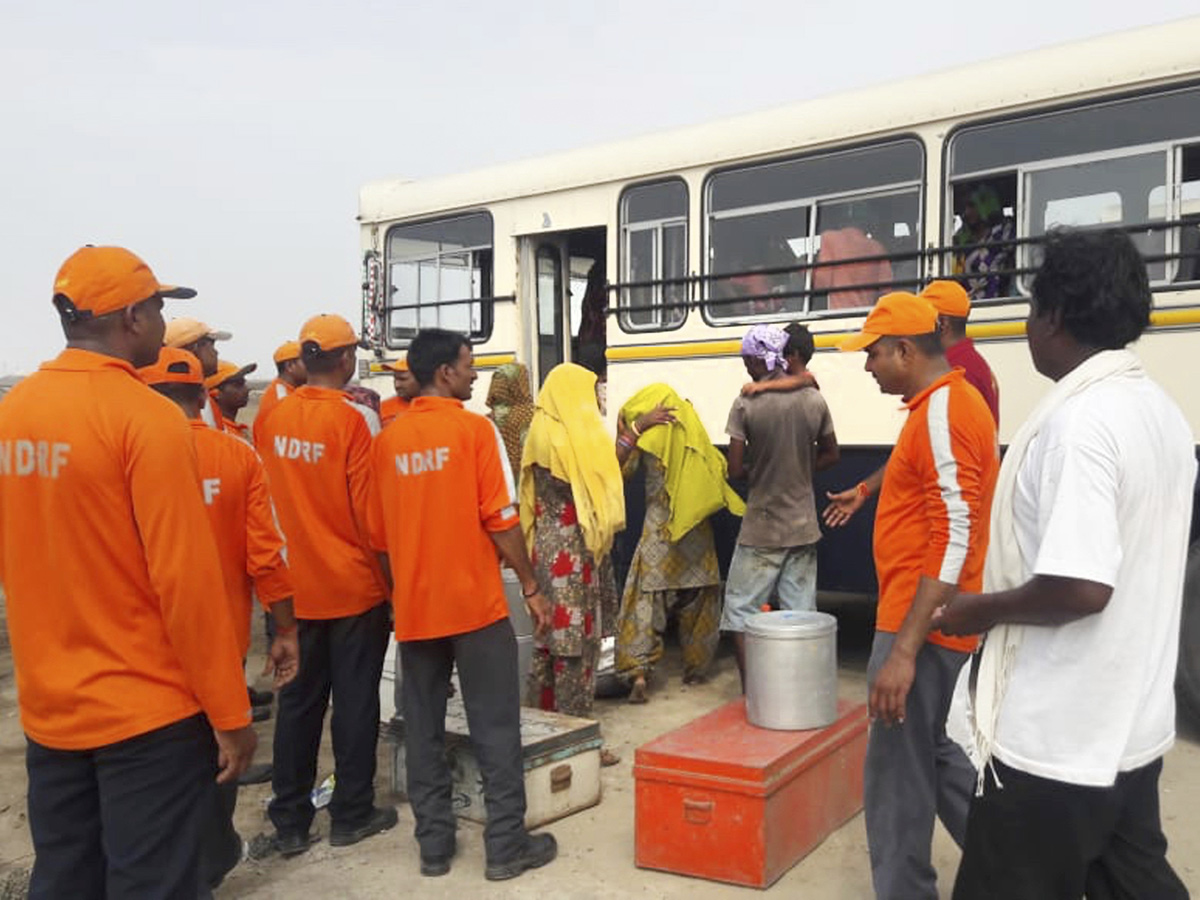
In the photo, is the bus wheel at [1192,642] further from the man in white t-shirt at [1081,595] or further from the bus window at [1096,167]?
the man in white t-shirt at [1081,595]

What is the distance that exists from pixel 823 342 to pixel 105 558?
4211mm

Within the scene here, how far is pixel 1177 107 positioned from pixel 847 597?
4169 mm

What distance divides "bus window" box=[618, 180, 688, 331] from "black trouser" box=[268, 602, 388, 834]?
2989mm

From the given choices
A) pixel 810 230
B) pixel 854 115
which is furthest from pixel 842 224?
pixel 854 115

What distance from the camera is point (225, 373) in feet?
19.0

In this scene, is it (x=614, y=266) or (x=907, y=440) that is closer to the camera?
(x=907, y=440)

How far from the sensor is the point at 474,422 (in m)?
3.73

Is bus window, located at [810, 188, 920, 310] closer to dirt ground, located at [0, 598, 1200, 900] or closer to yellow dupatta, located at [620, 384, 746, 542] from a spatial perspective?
yellow dupatta, located at [620, 384, 746, 542]

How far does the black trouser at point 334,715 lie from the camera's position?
3959mm

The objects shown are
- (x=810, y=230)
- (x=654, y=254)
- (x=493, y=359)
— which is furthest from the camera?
(x=493, y=359)

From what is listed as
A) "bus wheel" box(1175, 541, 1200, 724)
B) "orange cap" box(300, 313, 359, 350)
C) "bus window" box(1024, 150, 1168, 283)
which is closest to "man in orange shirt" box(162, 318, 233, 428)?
"orange cap" box(300, 313, 359, 350)

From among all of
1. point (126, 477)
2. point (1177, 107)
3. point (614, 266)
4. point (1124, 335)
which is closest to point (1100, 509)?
point (1124, 335)

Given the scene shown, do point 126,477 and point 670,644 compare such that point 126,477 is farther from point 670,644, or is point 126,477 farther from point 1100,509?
point 670,644

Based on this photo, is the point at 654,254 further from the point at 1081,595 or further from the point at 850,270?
the point at 1081,595
